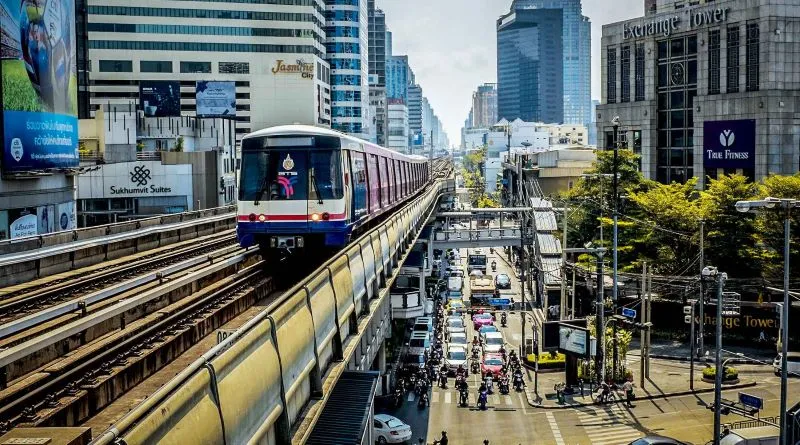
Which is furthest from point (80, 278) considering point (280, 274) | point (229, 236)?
point (229, 236)

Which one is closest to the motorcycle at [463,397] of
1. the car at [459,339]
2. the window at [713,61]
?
the car at [459,339]

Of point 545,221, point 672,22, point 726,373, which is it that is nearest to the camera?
point 726,373

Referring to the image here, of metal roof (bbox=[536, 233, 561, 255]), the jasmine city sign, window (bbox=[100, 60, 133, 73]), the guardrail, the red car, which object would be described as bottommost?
the red car

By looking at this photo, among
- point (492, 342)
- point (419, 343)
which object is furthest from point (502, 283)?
point (419, 343)

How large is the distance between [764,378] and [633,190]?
23.2 m

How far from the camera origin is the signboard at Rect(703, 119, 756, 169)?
60719mm

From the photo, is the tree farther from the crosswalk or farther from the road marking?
the road marking

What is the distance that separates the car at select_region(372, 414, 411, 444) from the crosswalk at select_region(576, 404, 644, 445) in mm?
6838

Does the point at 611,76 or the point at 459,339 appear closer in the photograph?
the point at 459,339

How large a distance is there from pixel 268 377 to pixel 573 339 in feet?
93.3

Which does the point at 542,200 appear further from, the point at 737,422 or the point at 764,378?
the point at 737,422

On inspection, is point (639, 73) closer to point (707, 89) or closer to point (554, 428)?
point (707, 89)

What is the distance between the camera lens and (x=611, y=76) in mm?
73812

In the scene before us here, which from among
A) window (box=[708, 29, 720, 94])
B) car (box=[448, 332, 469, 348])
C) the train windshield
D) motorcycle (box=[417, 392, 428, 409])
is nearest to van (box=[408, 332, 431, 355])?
car (box=[448, 332, 469, 348])
